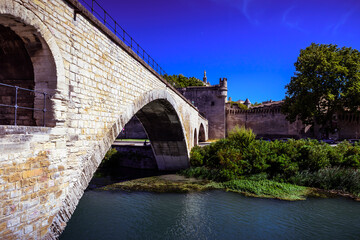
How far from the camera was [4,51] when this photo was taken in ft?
17.5

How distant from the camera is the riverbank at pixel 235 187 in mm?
12648

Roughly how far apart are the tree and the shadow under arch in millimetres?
14423

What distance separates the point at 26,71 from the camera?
5.39m

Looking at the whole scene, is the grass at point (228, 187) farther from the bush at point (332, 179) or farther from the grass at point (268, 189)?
the bush at point (332, 179)

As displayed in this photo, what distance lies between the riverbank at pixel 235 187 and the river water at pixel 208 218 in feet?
2.46

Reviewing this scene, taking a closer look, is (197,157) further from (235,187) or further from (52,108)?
(52,108)

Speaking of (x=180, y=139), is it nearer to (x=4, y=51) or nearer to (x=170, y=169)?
(x=170, y=169)

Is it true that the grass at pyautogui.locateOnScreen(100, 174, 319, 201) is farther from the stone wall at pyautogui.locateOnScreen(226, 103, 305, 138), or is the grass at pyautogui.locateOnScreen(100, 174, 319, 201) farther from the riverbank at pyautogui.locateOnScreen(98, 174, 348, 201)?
the stone wall at pyautogui.locateOnScreen(226, 103, 305, 138)

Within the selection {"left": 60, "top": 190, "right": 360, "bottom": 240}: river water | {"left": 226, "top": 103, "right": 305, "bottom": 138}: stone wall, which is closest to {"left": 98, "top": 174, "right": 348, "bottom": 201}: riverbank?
{"left": 60, "top": 190, "right": 360, "bottom": 240}: river water

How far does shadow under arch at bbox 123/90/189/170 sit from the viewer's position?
15.2 m

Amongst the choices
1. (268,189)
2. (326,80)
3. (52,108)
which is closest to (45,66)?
(52,108)

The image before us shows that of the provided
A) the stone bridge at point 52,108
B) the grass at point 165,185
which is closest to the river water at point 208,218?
the grass at point 165,185

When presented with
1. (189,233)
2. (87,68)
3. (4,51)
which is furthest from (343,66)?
(4,51)

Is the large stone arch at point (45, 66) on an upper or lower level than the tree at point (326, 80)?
lower
